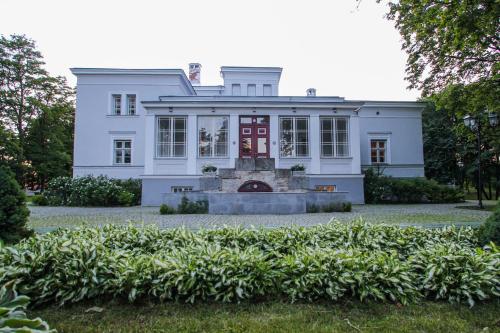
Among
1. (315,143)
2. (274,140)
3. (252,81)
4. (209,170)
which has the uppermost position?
(252,81)

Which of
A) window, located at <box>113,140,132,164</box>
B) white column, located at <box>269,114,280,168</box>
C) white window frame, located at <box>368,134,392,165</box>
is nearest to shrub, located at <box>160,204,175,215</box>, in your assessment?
white column, located at <box>269,114,280,168</box>

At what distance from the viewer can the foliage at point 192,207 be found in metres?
12.0

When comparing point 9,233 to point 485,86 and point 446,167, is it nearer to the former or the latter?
point 485,86

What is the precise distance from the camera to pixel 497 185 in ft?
73.4

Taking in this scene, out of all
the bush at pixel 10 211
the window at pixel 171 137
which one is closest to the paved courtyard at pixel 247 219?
the bush at pixel 10 211

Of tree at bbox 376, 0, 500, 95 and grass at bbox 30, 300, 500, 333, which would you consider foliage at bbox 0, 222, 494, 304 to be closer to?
grass at bbox 30, 300, 500, 333

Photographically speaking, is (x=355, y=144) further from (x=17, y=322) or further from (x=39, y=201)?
(x=39, y=201)

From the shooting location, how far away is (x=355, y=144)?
1761cm

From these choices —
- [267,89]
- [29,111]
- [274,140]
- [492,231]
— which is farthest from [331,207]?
[29,111]

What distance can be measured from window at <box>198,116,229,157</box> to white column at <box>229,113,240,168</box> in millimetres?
310

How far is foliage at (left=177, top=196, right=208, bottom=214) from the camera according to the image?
12.0 metres

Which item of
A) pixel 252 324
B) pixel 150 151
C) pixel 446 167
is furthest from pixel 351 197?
pixel 252 324

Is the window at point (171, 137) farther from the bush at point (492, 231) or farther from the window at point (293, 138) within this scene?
the bush at point (492, 231)

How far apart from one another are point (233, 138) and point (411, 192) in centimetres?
1136
